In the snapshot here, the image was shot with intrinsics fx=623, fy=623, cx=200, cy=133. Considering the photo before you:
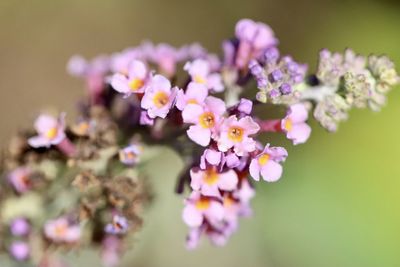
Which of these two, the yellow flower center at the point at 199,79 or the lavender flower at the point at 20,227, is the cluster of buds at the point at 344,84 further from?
the lavender flower at the point at 20,227

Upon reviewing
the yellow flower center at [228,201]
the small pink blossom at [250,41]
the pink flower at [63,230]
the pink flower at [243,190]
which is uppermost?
the small pink blossom at [250,41]

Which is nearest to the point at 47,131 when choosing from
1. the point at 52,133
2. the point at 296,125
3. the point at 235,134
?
the point at 52,133

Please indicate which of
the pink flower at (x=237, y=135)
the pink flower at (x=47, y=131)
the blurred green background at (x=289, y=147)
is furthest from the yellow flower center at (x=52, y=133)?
the blurred green background at (x=289, y=147)

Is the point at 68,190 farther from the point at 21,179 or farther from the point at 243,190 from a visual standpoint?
the point at 243,190

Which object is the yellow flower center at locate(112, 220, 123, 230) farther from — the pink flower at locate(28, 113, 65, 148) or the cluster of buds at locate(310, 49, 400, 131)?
the cluster of buds at locate(310, 49, 400, 131)

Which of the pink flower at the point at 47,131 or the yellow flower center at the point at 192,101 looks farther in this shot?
the pink flower at the point at 47,131

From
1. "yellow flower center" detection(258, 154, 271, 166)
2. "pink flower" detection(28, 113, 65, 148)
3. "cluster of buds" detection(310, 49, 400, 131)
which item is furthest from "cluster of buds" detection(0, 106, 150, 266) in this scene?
"cluster of buds" detection(310, 49, 400, 131)

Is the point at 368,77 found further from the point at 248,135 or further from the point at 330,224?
the point at 330,224
